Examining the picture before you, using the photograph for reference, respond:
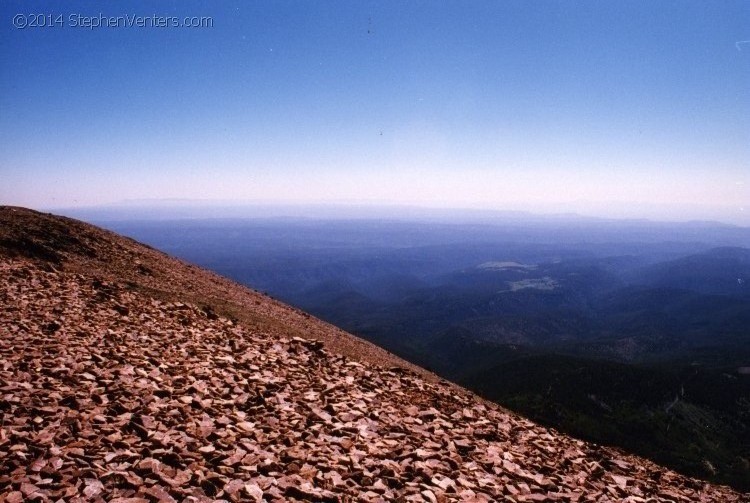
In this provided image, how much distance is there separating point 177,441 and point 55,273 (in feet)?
57.3

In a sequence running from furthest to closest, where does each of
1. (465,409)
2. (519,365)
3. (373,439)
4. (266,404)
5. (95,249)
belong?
(519,365) → (95,249) → (465,409) → (266,404) → (373,439)

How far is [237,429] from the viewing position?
9.12m

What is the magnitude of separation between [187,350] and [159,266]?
2177 centimetres

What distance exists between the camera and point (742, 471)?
230ft

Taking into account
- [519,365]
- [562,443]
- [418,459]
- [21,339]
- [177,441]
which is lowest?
[519,365]

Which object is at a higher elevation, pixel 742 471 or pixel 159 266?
pixel 159 266

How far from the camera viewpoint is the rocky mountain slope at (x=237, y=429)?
7.24 m

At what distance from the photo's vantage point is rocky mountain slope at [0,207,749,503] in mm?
7238

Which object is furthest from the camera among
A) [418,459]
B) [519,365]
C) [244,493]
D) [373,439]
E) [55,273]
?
[519,365]

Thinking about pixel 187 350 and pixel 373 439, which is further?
pixel 187 350

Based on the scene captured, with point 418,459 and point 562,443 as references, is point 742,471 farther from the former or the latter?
point 418,459

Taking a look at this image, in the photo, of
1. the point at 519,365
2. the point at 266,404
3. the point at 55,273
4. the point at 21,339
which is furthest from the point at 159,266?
the point at 519,365

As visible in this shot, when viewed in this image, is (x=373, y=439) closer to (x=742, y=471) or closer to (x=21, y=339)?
(x=21, y=339)

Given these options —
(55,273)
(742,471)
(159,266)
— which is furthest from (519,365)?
(55,273)
